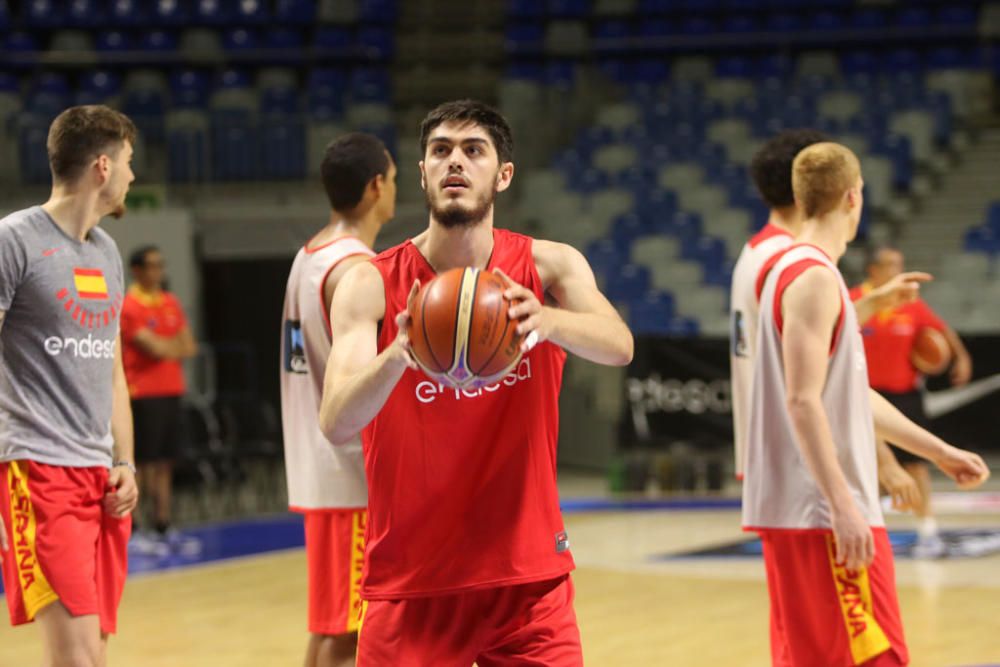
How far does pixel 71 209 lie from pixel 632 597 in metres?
4.31

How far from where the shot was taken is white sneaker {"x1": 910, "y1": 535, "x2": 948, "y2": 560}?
28.1ft

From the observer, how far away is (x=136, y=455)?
31.0 ft

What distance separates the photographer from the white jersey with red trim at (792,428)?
3730 millimetres

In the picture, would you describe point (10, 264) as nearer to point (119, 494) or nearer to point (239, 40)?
point (119, 494)

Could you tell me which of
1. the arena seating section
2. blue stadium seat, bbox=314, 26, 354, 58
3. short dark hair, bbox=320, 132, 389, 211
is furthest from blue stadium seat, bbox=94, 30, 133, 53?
short dark hair, bbox=320, 132, 389, 211

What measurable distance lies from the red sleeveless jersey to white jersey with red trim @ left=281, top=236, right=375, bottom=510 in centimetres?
Result: 119

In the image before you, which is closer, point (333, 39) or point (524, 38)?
point (524, 38)

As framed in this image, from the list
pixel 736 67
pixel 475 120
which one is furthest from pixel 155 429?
pixel 736 67

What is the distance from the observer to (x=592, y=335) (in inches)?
116

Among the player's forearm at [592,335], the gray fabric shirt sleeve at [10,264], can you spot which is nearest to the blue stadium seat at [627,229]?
the gray fabric shirt sleeve at [10,264]

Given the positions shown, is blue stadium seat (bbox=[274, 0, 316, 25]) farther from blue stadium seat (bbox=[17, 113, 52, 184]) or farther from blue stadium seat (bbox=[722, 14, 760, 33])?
blue stadium seat (bbox=[722, 14, 760, 33])

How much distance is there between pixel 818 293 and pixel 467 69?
1402 centimetres

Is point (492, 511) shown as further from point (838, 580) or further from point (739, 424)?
point (739, 424)

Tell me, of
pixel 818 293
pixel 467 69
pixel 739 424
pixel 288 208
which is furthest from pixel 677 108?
pixel 818 293
